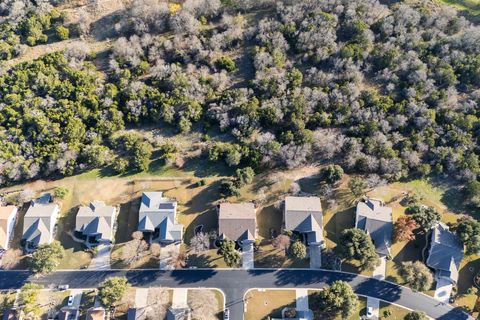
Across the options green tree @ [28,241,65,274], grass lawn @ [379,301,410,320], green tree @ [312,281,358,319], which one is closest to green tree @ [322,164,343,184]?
green tree @ [312,281,358,319]

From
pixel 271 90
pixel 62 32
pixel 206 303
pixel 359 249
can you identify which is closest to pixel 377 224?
pixel 359 249

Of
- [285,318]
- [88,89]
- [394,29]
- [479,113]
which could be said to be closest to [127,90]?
[88,89]

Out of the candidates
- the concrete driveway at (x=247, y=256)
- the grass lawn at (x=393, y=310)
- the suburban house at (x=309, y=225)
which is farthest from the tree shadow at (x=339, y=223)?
the concrete driveway at (x=247, y=256)

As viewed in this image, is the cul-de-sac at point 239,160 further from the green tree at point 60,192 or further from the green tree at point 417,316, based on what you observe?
the green tree at point 417,316

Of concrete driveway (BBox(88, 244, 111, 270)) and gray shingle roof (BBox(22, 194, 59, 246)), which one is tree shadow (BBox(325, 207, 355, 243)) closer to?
concrete driveway (BBox(88, 244, 111, 270))

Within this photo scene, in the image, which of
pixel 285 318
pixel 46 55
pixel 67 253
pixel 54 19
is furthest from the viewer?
pixel 54 19

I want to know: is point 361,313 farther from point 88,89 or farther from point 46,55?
point 46,55
